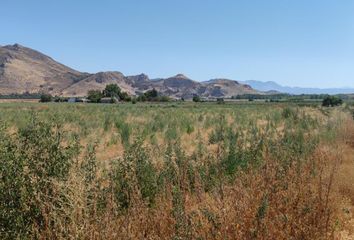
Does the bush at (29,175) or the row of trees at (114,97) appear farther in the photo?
the row of trees at (114,97)

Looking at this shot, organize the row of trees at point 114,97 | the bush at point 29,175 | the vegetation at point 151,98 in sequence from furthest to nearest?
the vegetation at point 151,98 < the row of trees at point 114,97 < the bush at point 29,175

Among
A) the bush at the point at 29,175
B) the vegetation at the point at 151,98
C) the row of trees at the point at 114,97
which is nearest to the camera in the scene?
the bush at the point at 29,175

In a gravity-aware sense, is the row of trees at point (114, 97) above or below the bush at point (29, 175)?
below

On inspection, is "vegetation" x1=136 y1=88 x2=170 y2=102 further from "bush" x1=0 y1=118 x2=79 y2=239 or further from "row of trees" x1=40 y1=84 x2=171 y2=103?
"bush" x1=0 y1=118 x2=79 y2=239

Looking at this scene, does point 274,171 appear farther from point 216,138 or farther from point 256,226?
point 216,138

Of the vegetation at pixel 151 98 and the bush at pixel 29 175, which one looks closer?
the bush at pixel 29 175

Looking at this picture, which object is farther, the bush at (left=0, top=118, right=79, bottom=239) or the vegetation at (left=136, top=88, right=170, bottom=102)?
the vegetation at (left=136, top=88, right=170, bottom=102)

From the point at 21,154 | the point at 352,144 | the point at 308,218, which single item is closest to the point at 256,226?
the point at 308,218

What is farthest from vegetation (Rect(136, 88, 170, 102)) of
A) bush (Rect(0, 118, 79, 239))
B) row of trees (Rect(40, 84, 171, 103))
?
bush (Rect(0, 118, 79, 239))

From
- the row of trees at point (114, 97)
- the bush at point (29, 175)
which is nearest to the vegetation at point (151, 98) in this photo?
the row of trees at point (114, 97)

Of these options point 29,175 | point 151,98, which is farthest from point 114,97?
point 29,175

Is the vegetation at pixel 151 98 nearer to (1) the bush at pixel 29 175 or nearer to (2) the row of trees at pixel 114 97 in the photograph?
(2) the row of trees at pixel 114 97

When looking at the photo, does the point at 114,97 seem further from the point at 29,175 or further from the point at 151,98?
the point at 29,175

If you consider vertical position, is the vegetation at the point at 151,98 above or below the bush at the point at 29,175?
below
